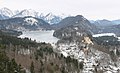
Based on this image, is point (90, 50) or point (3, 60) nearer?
point (3, 60)

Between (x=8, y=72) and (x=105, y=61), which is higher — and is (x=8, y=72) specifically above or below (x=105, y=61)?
above

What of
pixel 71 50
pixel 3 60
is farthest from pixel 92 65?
pixel 3 60

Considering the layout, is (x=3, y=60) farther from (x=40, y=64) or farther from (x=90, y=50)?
(x=90, y=50)

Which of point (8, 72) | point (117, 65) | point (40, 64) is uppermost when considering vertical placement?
point (8, 72)

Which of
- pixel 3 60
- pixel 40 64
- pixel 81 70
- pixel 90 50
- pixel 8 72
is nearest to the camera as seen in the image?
pixel 8 72

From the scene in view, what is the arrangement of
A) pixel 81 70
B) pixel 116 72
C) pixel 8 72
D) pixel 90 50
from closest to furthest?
pixel 8 72 < pixel 81 70 < pixel 116 72 < pixel 90 50

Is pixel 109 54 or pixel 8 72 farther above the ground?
pixel 8 72

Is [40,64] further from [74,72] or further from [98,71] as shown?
[98,71]

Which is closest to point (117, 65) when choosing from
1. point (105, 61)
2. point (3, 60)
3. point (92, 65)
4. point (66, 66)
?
point (105, 61)

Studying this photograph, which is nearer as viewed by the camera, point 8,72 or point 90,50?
point 8,72
